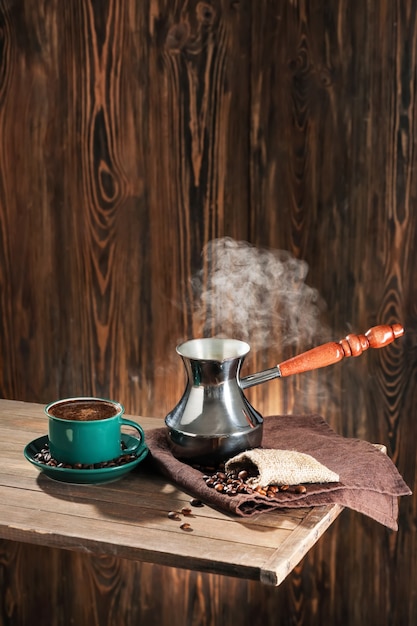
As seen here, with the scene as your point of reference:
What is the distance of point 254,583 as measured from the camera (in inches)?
91.0

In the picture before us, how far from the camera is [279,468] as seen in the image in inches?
62.0

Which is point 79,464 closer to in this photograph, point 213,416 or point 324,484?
point 213,416

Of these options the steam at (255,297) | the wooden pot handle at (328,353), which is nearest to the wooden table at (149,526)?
the wooden pot handle at (328,353)

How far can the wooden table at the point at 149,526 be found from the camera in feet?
4.50

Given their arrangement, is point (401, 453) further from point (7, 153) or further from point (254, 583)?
point (7, 153)

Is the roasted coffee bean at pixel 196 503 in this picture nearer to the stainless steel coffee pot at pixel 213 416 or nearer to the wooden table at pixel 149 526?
the wooden table at pixel 149 526

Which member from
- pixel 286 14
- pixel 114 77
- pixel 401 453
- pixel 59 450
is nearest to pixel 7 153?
pixel 114 77

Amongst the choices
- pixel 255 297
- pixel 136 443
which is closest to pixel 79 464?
pixel 136 443

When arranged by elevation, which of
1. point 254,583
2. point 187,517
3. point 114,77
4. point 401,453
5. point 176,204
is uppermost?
point 114,77

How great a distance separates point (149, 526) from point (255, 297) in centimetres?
84

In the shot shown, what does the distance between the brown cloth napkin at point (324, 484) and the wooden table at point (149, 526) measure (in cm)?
2

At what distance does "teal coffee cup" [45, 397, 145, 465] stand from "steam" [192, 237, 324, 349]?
1.82ft

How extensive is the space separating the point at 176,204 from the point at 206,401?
27.3 inches

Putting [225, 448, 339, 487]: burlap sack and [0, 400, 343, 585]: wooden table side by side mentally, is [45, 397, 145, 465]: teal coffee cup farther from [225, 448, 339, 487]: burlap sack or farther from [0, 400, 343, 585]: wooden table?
[225, 448, 339, 487]: burlap sack
